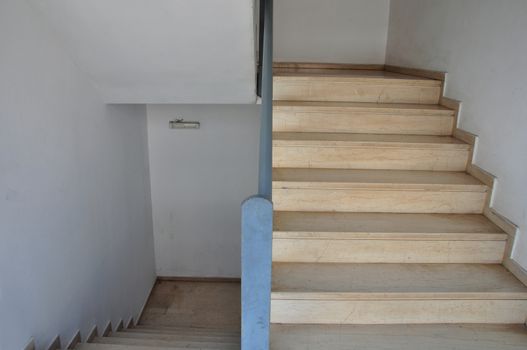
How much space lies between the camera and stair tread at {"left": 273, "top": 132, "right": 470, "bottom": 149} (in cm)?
240

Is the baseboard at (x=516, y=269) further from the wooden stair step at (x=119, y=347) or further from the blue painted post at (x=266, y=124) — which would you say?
the wooden stair step at (x=119, y=347)

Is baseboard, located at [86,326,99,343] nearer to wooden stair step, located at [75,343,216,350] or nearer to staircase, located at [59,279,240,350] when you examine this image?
staircase, located at [59,279,240,350]

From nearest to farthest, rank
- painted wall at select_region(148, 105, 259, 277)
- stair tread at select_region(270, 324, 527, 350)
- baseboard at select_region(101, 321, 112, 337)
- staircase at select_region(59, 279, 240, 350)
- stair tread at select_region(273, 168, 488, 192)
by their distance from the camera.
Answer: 1. stair tread at select_region(270, 324, 527, 350)
2. stair tread at select_region(273, 168, 488, 192)
3. baseboard at select_region(101, 321, 112, 337)
4. staircase at select_region(59, 279, 240, 350)
5. painted wall at select_region(148, 105, 259, 277)

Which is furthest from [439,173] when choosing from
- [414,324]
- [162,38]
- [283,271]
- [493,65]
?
[162,38]

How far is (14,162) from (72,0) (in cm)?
92

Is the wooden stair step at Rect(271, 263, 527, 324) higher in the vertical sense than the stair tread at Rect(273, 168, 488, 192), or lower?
lower

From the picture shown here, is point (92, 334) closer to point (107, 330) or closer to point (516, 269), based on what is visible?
point (107, 330)

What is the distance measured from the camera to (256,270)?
4.24 ft

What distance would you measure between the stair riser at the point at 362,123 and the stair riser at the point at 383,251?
3.14ft

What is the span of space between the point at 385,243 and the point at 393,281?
0.22 meters

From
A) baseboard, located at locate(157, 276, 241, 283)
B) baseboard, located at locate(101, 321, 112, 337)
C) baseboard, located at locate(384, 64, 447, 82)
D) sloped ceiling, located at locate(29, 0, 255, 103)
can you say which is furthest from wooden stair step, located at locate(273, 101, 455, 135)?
baseboard, located at locate(157, 276, 241, 283)

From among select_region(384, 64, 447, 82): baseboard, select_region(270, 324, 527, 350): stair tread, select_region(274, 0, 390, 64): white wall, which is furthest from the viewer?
select_region(274, 0, 390, 64): white wall

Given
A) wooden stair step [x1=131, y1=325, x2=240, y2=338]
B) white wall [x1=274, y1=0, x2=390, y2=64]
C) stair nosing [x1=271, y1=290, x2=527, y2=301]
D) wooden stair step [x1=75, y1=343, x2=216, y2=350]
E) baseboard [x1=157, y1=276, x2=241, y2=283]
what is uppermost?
white wall [x1=274, y1=0, x2=390, y2=64]

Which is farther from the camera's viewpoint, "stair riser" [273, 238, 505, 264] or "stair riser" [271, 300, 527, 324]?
"stair riser" [273, 238, 505, 264]
